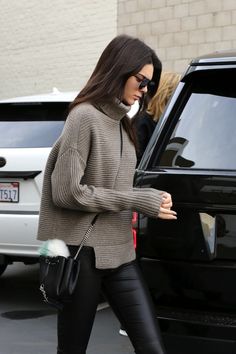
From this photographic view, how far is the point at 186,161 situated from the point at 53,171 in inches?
28.8

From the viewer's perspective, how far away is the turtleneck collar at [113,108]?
2.81 metres

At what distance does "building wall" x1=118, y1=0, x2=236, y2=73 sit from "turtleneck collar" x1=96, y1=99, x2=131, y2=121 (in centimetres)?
793

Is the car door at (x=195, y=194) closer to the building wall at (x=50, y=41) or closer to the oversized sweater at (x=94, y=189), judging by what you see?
the oversized sweater at (x=94, y=189)

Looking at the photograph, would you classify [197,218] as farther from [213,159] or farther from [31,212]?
[31,212]

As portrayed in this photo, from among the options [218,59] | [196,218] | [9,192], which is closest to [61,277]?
[196,218]

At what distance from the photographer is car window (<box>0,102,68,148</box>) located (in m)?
5.59

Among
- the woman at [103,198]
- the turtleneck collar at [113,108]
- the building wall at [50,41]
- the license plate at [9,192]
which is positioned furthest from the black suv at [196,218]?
the building wall at [50,41]

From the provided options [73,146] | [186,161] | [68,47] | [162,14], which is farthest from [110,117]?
[68,47]

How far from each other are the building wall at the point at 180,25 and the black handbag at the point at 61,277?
27.1ft

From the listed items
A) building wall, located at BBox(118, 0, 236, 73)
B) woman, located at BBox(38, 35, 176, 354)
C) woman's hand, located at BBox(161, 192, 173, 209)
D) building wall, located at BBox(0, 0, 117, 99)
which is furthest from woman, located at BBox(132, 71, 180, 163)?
building wall, located at BBox(0, 0, 117, 99)

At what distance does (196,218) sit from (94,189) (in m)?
0.57

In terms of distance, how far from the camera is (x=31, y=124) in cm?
585

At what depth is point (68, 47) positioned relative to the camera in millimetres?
13234

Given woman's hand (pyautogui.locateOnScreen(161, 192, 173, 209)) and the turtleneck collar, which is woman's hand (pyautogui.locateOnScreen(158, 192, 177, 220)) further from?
the turtleneck collar
